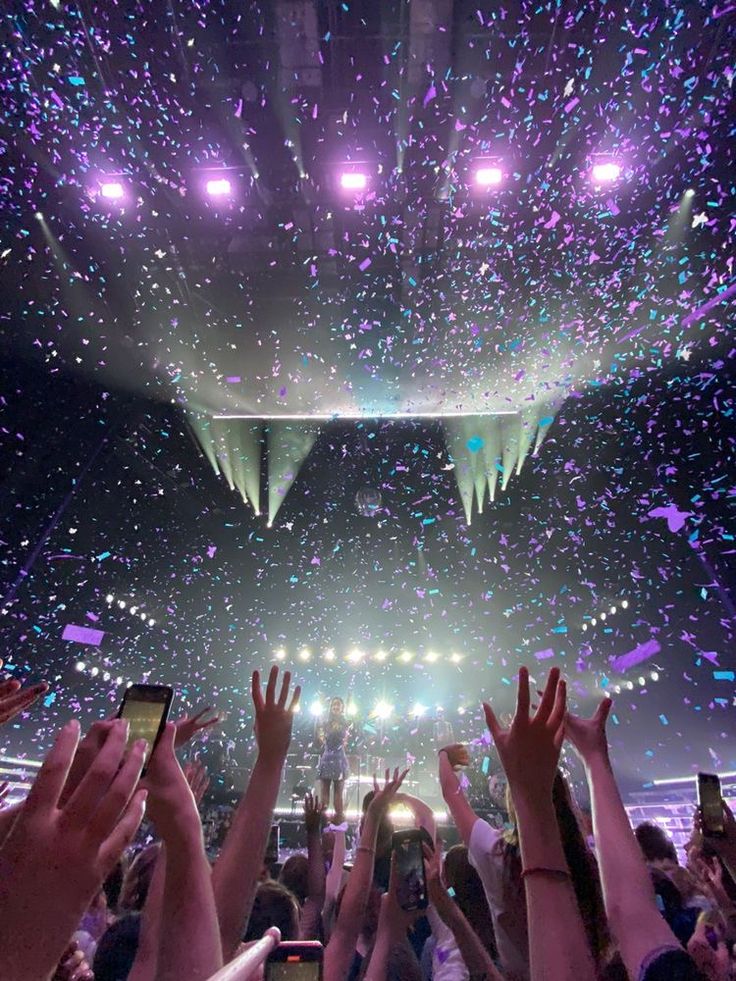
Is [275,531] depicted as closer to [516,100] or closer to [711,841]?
[516,100]

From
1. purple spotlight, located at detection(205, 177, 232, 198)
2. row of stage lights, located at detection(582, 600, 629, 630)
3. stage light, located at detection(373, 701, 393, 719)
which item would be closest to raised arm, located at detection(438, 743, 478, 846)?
purple spotlight, located at detection(205, 177, 232, 198)

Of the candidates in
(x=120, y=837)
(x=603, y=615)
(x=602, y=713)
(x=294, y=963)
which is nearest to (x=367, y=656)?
(x=603, y=615)

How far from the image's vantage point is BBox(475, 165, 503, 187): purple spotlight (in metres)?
7.39

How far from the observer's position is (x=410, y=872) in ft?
6.69

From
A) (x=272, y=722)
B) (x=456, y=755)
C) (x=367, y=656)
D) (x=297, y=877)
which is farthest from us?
(x=367, y=656)

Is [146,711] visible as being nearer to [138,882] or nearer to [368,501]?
[138,882]

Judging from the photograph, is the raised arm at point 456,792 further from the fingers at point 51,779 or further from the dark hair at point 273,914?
the fingers at point 51,779

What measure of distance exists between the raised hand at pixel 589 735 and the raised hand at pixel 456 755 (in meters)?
1.01

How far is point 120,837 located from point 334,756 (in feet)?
31.8

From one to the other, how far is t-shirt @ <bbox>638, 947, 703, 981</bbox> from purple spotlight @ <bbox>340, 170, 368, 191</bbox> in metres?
8.77

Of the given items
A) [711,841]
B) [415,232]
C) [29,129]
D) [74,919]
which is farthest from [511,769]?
[29,129]

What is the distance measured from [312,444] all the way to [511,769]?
10.7 meters

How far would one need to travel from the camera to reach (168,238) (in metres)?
8.23

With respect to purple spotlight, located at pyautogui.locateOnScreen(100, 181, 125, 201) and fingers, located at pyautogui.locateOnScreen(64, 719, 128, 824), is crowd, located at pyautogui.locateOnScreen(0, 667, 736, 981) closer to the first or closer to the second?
fingers, located at pyautogui.locateOnScreen(64, 719, 128, 824)
